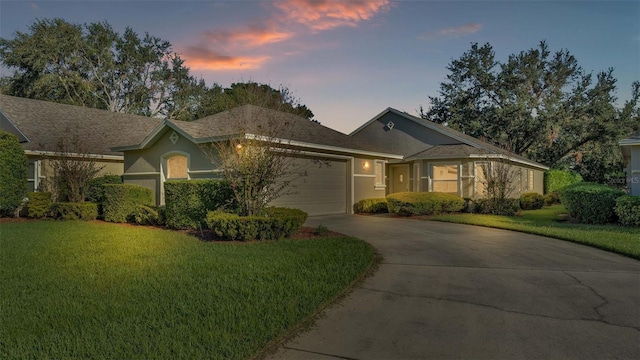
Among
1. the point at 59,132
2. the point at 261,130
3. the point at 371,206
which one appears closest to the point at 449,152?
the point at 371,206

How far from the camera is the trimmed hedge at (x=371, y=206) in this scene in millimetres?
17500

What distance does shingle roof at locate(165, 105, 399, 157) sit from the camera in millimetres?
11664

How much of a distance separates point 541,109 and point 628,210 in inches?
916

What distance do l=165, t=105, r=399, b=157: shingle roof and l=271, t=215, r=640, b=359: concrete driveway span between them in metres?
6.03

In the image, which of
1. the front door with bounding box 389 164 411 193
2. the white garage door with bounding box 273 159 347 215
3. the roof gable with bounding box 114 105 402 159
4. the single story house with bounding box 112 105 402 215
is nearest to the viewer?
the roof gable with bounding box 114 105 402 159

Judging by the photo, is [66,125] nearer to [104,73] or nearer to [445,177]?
[104,73]

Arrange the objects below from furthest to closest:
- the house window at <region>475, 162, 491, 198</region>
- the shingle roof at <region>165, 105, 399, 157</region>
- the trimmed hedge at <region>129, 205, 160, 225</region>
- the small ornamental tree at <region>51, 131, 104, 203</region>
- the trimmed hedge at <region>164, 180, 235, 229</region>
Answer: the house window at <region>475, 162, 491, 198</region>
the small ornamental tree at <region>51, 131, 104, 203</region>
the trimmed hedge at <region>129, 205, 160, 225</region>
the shingle roof at <region>165, 105, 399, 157</region>
the trimmed hedge at <region>164, 180, 235, 229</region>

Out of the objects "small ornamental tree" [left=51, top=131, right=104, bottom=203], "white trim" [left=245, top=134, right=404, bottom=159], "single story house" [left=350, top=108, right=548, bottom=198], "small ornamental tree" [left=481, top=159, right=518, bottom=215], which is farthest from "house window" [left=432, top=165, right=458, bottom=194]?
"small ornamental tree" [left=51, top=131, right=104, bottom=203]

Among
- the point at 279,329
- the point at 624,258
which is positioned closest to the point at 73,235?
the point at 279,329

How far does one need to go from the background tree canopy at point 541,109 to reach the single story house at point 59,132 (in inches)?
1086

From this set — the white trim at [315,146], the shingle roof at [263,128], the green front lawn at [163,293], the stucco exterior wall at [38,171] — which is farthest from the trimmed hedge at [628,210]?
the stucco exterior wall at [38,171]

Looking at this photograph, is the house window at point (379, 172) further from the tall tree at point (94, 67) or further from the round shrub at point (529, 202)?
the tall tree at point (94, 67)

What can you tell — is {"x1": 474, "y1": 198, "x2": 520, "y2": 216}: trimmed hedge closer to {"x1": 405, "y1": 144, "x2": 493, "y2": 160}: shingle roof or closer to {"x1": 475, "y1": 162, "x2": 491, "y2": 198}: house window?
{"x1": 475, "y1": 162, "x2": 491, "y2": 198}: house window

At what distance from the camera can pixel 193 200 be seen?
424 inches
